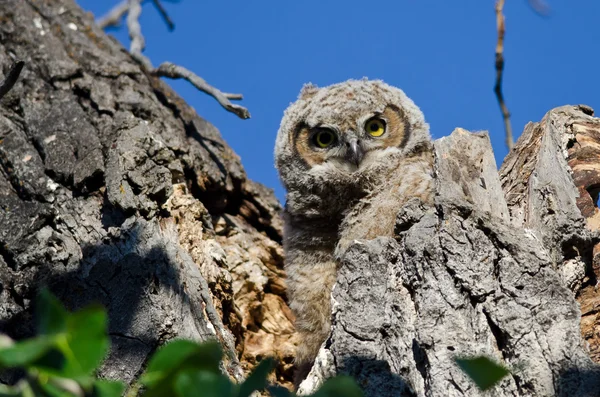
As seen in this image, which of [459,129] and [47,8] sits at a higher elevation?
[47,8]

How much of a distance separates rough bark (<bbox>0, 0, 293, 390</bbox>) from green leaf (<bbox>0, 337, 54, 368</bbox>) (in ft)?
4.98

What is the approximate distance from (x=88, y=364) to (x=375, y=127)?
3.32 metres

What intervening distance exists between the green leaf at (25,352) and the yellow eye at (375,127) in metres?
3.31

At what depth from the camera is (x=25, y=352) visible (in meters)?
1.04

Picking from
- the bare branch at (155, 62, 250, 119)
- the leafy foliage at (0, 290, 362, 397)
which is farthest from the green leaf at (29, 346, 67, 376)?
the bare branch at (155, 62, 250, 119)

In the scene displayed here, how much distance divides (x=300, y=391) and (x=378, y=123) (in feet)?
6.97

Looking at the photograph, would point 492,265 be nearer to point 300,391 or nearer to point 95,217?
point 300,391

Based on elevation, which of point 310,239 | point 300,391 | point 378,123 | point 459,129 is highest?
point 378,123

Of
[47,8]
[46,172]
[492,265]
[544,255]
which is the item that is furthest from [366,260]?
[47,8]

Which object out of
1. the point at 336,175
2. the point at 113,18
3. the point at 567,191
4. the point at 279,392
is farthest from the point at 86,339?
the point at 113,18

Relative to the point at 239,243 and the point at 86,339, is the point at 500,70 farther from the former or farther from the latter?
the point at 86,339

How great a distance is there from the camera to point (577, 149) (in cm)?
325

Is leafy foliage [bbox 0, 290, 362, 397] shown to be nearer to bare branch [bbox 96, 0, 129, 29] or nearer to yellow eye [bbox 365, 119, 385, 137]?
yellow eye [bbox 365, 119, 385, 137]

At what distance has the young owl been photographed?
3.59 metres
